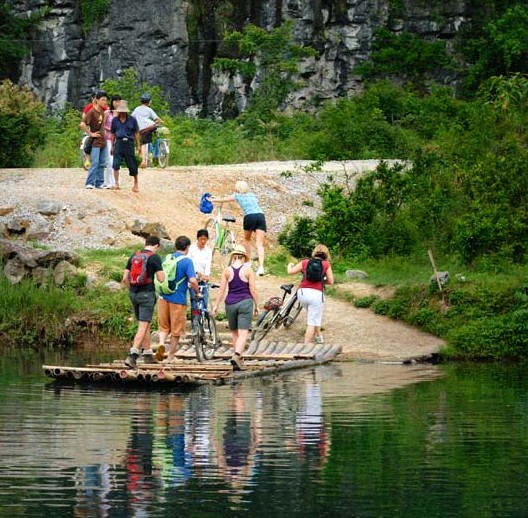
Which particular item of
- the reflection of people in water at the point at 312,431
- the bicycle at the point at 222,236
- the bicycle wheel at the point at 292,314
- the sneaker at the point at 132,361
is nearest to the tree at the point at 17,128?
the bicycle at the point at 222,236

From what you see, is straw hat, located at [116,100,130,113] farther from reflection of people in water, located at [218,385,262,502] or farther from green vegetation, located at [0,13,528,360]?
reflection of people in water, located at [218,385,262,502]

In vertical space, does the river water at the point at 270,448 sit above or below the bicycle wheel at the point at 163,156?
below

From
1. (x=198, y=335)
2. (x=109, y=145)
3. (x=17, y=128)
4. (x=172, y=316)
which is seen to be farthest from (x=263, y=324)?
(x=17, y=128)

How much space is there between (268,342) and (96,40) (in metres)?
36.4

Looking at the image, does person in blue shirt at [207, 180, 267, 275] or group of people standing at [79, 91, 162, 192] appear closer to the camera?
person in blue shirt at [207, 180, 267, 275]

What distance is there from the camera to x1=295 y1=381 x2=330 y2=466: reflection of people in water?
14.5 m

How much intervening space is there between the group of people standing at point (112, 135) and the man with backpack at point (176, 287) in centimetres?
968

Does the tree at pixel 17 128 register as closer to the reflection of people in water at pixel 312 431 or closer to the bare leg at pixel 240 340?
the bare leg at pixel 240 340

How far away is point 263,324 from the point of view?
80.9 feet

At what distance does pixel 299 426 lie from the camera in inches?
642

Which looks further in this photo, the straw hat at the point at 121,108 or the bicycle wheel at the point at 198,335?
the straw hat at the point at 121,108

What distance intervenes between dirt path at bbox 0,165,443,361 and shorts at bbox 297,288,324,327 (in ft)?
2.97

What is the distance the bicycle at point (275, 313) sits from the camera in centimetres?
2447

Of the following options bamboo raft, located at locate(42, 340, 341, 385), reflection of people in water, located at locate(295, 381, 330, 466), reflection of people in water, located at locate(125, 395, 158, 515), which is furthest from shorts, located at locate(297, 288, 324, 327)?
reflection of people in water, located at locate(125, 395, 158, 515)
